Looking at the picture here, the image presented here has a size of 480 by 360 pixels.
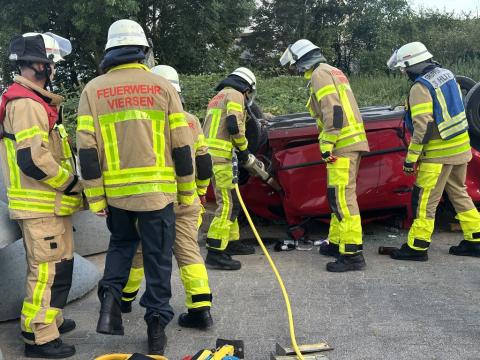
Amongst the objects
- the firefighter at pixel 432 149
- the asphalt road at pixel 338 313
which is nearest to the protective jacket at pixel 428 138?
the firefighter at pixel 432 149

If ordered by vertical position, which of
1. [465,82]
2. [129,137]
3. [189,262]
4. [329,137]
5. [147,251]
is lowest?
[189,262]

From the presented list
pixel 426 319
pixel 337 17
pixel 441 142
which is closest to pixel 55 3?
pixel 337 17

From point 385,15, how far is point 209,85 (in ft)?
50.2

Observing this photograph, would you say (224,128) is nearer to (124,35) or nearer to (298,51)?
(298,51)

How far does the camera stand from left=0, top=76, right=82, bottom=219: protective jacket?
312 cm

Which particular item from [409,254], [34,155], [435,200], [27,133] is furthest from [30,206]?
[435,200]

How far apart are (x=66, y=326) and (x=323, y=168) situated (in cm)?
272

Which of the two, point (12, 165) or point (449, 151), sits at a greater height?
point (12, 165)

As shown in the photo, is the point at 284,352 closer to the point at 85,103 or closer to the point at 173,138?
the point at 173,138

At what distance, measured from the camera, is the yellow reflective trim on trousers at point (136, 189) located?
3092 millimetres

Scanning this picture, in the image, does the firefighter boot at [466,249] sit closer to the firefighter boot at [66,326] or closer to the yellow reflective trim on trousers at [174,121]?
the yellow reflective trim on trousers at [174,121]

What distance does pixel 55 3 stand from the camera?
18234mm

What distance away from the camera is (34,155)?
10.2 feet

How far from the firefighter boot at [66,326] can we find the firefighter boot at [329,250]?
2.44m
